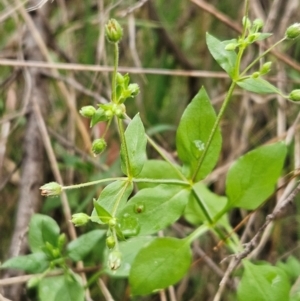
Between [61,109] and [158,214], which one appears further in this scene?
[61,109]

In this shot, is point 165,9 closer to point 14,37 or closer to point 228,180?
point 14,37

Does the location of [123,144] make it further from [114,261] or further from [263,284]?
[263,284]

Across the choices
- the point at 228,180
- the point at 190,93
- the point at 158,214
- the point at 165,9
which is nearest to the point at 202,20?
the point at 165,9

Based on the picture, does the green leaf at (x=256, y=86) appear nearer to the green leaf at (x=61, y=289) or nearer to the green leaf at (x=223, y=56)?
the green leaf at (x=223, y=56)

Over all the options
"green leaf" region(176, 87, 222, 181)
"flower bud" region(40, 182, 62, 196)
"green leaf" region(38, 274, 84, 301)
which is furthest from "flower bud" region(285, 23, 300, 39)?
"green leaf" region(38, 274, 84, 301)

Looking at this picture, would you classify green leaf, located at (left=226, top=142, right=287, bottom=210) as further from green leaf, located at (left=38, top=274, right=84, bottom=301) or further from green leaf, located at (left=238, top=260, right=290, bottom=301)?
green leaf, located at (left=38, top=274, right=84, bottom=301)

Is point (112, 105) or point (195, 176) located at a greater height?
point (112, 105)
